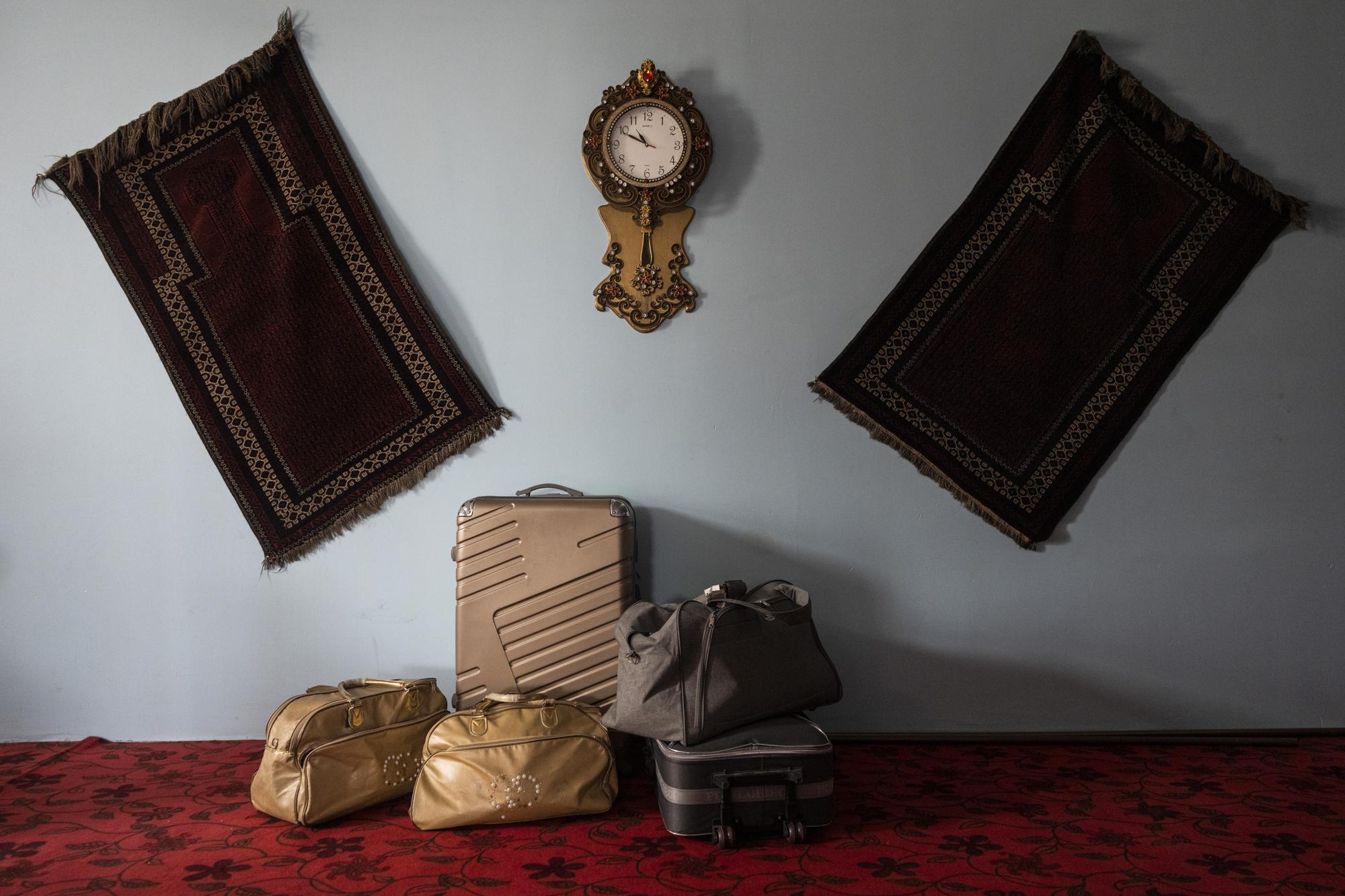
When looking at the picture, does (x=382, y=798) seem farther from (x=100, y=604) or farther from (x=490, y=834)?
(x=100, y=604)

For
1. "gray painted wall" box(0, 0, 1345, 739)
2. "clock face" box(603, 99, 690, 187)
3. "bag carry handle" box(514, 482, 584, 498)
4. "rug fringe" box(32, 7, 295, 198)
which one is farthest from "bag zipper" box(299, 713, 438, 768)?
"rug fringe" box(32, 7, 295, 198)

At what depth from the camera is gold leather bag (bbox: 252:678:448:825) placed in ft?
6.15

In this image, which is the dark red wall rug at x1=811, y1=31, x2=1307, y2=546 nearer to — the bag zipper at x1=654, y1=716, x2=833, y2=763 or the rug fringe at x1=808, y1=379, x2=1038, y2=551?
the rug fringe at x1=808, y1=379, x2=1038, y2=551

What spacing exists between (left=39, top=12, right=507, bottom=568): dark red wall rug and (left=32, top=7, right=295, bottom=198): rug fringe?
0.01 meters

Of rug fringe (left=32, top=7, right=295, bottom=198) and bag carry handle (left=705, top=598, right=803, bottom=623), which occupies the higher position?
rug fringe (left=32, top=7, right=295, bottom=198)

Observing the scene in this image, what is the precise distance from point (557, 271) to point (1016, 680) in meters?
1.70

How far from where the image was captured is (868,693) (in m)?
2.43

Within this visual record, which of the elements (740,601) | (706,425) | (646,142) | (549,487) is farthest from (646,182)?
(740,601)

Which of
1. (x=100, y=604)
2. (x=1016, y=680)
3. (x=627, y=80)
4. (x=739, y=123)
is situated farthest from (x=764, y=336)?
(x=100, y=604)

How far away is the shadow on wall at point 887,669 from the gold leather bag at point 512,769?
1.91 feet

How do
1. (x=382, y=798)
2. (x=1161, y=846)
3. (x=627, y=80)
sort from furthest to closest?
(x=627, y=80)
(x=382, y=798)
(x=1161, y=846)

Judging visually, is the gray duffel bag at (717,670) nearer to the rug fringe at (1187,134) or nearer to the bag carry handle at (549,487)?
the bag carry handle at (549,487)

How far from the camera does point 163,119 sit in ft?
7.83

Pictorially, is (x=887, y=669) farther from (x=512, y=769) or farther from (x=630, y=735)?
(x=512, y=769)
